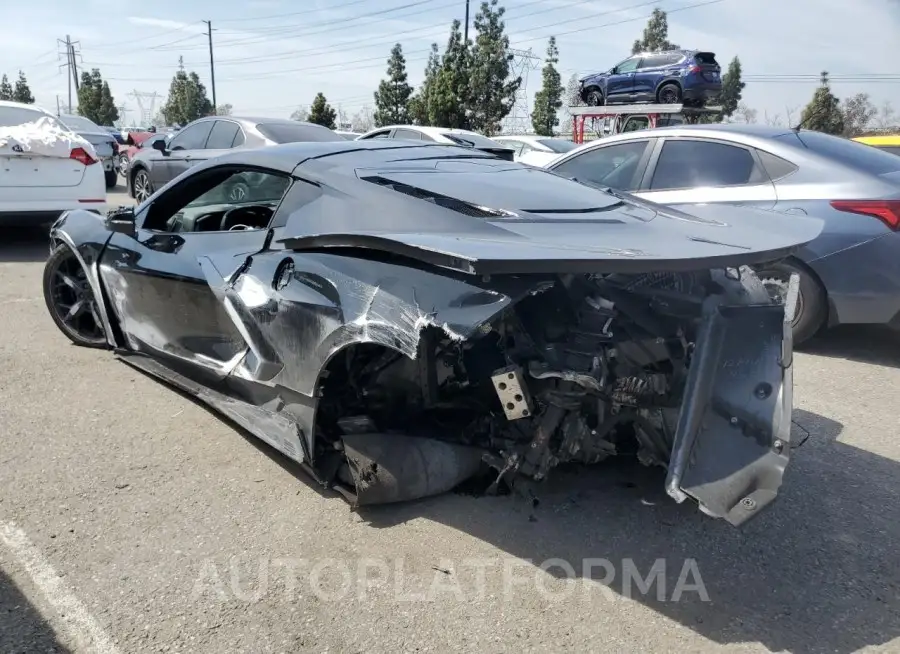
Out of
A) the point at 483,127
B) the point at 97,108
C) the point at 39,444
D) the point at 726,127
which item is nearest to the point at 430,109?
the point at 483,127

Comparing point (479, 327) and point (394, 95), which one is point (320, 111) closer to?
point (394, 95)

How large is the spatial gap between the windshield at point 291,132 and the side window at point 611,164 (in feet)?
11.2

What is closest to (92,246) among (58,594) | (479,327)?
(58,594)

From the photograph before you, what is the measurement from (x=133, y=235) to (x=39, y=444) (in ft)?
4.21

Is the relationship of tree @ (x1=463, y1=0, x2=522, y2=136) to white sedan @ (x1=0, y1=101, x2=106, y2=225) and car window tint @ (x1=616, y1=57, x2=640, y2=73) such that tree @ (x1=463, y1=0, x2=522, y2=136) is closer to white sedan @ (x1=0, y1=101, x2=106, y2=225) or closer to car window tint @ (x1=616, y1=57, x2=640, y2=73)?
car window tint @ (x1=616, y1=57, x2=640, y2=73)

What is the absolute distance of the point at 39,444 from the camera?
3570mm

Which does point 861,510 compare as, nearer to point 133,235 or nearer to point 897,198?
point 897,198

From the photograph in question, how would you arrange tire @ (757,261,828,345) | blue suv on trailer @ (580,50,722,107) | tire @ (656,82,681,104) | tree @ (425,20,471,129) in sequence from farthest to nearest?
tree @ (425,20,471,129)
tire @ (656,82,681,104)
blue suv on trailer @ (580,50,722,107)
tire @ (757,261,828,345)

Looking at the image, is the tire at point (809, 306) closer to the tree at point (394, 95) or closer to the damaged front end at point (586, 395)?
the damaged front end at point (586, 395)

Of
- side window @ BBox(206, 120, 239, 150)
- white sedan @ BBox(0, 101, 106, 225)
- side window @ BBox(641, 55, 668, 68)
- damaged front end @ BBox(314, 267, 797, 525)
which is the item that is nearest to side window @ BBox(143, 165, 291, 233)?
damaged front end @ BBox(314, 267, 797, 525)

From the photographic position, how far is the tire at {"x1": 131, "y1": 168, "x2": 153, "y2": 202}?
35.0ft

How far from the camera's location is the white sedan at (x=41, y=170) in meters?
7.80

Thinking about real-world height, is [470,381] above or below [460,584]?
above

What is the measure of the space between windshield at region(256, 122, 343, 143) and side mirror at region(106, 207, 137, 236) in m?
4.30
